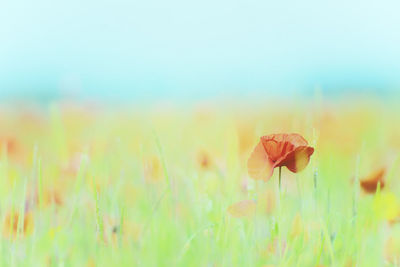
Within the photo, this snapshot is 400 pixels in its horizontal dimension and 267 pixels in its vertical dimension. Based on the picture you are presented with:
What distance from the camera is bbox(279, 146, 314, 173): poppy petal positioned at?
87cm

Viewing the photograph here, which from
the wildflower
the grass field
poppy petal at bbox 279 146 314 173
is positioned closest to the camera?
poppy petal at bbox 279 146 314 173

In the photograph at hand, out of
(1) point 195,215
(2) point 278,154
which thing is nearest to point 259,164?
(2) point 278,154

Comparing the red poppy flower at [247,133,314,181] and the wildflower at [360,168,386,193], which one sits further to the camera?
the wildflower at [360,168,386,193]

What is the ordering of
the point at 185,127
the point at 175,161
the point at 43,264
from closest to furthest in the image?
the point at 43,264 → the point at 175,161 → the point at 185,127

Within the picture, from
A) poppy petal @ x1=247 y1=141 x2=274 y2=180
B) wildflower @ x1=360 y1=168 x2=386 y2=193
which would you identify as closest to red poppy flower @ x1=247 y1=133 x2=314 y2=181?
poppy petal @ x1=247 y1=141 x2=274 y2=180

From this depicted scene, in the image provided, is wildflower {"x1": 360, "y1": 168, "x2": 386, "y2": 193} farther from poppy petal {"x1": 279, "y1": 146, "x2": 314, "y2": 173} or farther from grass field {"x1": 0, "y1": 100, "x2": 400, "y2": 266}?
poppy petal {"x1": 279, "y1": 146, "x2": 314, "y2": 173}

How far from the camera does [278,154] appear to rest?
2.94 feet

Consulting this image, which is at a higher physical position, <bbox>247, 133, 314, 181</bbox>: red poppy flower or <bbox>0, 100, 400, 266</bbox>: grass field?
<bbox>247, 133, 314, 181</bbox>: red poppy flower

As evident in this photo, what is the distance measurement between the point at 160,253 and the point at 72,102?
5.29 ft

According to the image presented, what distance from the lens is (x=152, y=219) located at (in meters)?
1.10

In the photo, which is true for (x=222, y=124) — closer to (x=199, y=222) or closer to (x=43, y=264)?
(x=199, y=222)

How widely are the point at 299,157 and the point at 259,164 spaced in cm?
6

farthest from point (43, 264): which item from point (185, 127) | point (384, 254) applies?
point (185, 127)

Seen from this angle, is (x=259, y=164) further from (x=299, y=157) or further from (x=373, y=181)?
(x=373, y=181)
